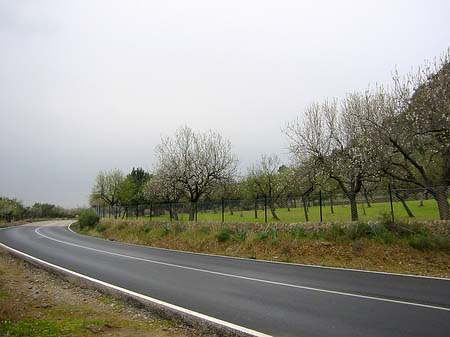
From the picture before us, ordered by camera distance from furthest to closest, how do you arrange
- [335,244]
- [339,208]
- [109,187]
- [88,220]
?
[109,187], [88,220], [339,208], [335,244]

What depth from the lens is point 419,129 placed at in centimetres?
2030

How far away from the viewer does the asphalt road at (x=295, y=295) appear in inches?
252

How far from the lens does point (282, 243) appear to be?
708 inches

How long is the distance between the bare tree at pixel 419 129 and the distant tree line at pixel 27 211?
6656 cm

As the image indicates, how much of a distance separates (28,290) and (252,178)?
4287 cm

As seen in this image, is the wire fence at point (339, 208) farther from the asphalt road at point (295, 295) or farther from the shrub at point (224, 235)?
the asphalt road at point (295, 295)

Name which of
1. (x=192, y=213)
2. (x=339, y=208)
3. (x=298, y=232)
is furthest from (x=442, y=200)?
(x=192, y=213)

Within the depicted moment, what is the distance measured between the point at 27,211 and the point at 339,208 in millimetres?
79455

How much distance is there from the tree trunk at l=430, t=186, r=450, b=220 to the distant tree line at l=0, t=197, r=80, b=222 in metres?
69.9

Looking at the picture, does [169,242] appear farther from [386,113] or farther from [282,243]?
[386,113]

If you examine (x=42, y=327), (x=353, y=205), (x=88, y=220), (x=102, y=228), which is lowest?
(x=42, y=327)

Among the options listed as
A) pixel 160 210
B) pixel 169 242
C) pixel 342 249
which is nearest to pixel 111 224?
pixel 160 210

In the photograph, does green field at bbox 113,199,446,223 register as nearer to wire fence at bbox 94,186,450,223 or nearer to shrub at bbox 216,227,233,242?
wire fence at bbox 94,186,450,223

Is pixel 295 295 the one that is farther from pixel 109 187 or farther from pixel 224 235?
pixel 109 187
